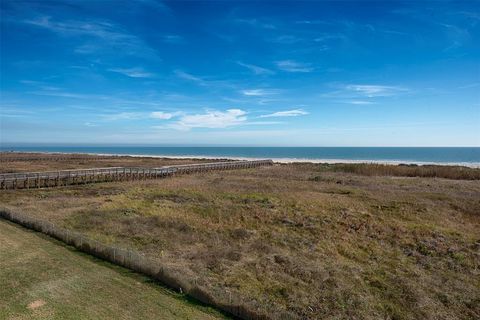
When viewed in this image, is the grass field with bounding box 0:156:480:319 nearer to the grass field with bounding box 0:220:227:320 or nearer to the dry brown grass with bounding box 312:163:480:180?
the grass field with bounding box 0:220:227:320

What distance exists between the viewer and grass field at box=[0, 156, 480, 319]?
12625 millimetres

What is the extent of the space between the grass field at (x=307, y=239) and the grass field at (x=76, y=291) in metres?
2.47

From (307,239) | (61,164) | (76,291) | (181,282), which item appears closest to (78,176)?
(307,239)

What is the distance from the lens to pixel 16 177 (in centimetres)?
3634

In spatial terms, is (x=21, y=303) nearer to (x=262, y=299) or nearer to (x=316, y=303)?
(x=262, y=299)

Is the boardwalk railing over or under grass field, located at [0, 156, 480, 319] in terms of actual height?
over

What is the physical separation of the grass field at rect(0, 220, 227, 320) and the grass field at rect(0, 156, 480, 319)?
2466 millimetres

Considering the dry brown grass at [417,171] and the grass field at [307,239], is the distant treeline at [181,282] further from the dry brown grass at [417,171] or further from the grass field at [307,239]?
the dry brown grass at [417,171]

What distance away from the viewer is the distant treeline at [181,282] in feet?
34.1

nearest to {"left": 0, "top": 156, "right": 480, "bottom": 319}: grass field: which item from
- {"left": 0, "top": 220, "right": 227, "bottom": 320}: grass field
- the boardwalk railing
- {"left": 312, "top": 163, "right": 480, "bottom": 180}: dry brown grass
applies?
{"left": 0, "top": 220, "right": 227, "bottom": 320}: grass field

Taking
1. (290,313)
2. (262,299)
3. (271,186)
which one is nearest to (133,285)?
(262,299)

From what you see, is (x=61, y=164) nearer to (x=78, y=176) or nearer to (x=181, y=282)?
(x=78, y=176)

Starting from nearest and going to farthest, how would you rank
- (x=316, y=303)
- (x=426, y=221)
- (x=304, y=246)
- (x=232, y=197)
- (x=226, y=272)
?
(x=316, y=303) < (x=226, y=272) < (x=304, y=246) < (x=426, y=221) < (x=232, y=197)

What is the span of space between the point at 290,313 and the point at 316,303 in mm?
1480
